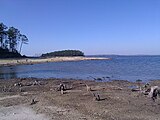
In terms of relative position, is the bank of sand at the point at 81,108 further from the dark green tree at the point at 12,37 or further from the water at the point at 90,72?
the dark green tree at the point at 12,37

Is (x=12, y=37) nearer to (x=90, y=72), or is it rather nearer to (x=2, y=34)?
(x=2, y=34)

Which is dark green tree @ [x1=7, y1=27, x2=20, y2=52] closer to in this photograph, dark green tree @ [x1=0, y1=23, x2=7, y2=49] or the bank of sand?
dark green tree @ [x1=0, y1=23, x2=7, y2=49]

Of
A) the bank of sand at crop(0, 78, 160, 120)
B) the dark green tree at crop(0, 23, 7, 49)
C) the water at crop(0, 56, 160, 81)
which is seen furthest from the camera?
the dark green tree at crop(0, 23, 7, 49)

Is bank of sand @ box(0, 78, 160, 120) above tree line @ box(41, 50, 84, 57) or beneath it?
Result: beneath

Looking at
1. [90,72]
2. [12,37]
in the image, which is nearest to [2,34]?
[12,37]

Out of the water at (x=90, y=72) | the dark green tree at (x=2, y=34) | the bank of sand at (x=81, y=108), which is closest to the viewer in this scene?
the bank of sand at (x=81, y=108)

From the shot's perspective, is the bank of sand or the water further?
the water

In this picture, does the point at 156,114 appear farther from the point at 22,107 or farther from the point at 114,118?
the point at 22,107

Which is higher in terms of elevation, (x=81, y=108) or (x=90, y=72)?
(x=81, y=108)

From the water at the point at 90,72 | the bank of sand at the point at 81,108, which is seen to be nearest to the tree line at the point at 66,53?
the water at the point at 90,72

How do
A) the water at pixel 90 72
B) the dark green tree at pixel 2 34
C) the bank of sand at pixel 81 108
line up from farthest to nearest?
1. the dark green tree at pixel 2 34
2. the water at pixel 90 72
3. the bank of sand at pixel 81 108

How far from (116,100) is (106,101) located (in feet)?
2.89

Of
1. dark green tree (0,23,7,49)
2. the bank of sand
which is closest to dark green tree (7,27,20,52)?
dark green tree (0,23,7,49)

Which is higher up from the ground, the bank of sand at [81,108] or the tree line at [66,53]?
the tree line at [66,53]
